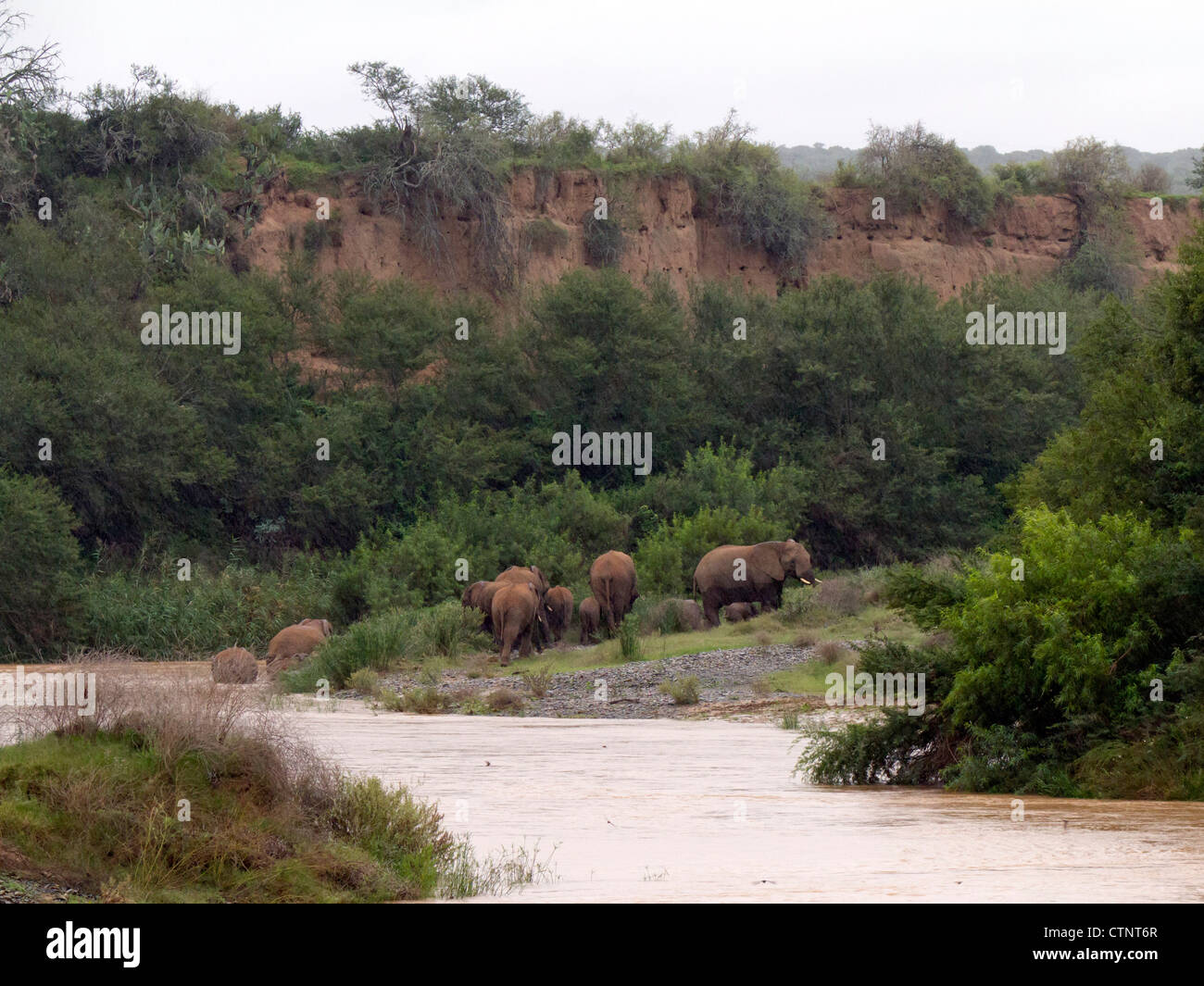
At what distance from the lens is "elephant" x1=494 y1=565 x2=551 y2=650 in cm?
3145

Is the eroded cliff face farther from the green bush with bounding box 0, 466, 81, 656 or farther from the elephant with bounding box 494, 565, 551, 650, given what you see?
the elephant with bounding box 494, 565, 551, 650

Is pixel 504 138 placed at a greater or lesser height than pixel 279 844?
greater

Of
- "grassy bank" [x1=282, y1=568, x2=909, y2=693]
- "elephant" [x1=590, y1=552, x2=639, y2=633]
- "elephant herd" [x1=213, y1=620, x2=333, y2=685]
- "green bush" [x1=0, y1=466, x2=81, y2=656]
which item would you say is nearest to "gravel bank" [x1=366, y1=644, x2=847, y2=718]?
"grassy bank" [x1=282, y1=568, x2=909, y2=693]

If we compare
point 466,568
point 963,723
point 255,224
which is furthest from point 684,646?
point 255,224

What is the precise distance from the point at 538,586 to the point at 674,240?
30.1 m

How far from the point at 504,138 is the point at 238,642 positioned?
91.6ft

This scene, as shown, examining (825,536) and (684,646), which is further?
(825,536)

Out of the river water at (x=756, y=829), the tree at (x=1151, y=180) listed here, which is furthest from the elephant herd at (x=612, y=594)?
the tree at (x=1151, y=180)

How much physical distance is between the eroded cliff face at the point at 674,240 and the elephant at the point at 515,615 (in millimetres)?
24120

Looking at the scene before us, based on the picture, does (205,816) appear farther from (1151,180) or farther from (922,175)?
(1151,180)

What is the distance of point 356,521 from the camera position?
4366cm

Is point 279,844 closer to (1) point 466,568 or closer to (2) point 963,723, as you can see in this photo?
(2) point 963,723

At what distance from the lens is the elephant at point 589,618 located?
107 feet

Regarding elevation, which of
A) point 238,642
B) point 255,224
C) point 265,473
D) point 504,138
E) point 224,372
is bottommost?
point 238,642
